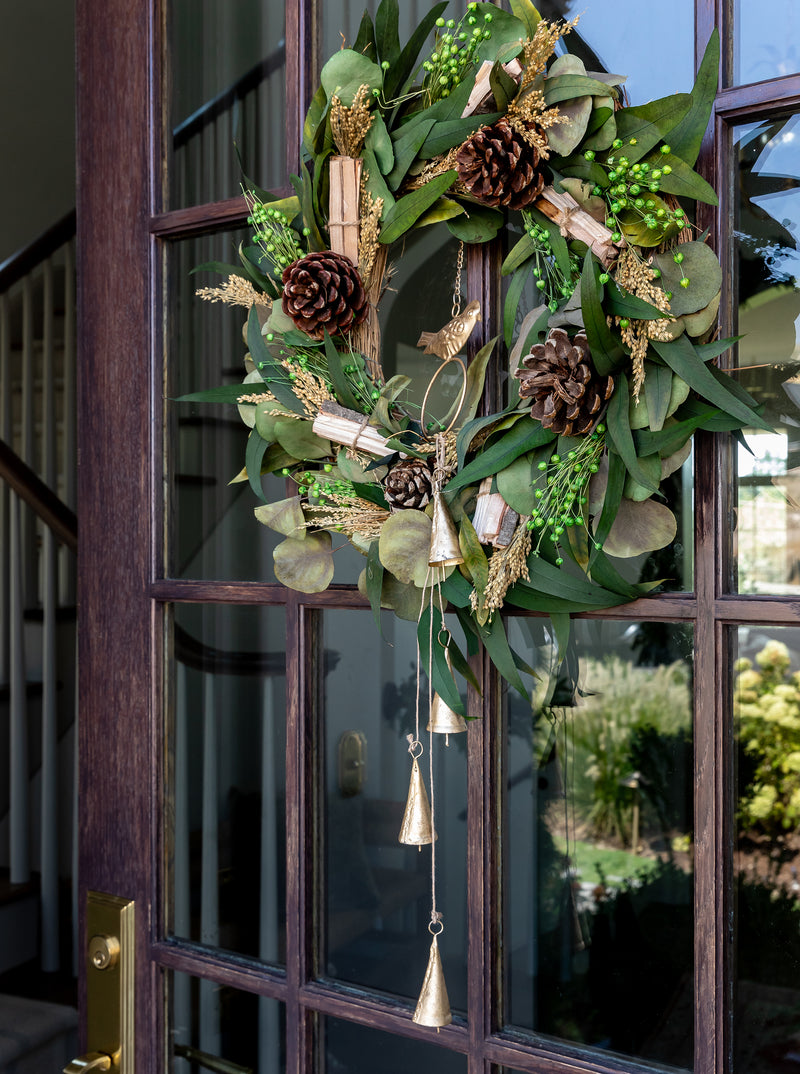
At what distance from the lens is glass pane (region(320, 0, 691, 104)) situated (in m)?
0.75

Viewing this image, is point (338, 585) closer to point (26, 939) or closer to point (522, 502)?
point (522, 502)

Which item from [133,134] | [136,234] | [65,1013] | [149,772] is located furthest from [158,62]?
[65,1013]

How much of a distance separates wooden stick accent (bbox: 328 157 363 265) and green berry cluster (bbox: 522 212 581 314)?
0.52 ft

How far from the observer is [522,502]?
0.71m

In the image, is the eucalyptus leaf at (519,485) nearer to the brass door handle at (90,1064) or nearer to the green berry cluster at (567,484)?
the green berry cluster at (567,484)

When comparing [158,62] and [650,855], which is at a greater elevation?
[158,62]

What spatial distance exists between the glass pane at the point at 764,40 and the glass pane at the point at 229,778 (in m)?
0.68

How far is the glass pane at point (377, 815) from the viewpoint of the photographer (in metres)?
0.89

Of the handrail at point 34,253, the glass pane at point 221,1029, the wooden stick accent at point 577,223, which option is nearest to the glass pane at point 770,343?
the wooden stick accent at point 577,223

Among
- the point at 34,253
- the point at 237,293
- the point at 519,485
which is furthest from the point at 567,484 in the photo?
the point at 34,253

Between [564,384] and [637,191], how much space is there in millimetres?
162

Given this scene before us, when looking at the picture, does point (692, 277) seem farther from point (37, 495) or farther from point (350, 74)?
point (37, 495)

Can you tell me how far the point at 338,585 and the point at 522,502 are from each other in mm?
265

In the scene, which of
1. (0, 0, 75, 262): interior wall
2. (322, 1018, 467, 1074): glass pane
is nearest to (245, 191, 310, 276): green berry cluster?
(322, 1018, 467, 1074): glass pane
